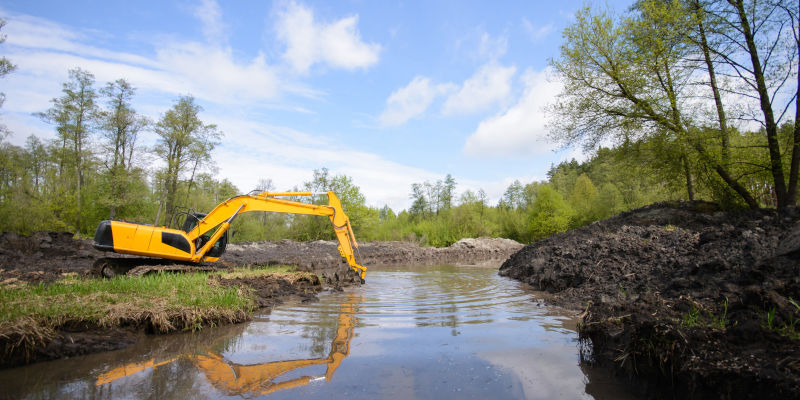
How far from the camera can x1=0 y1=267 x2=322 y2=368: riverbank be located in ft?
13.1

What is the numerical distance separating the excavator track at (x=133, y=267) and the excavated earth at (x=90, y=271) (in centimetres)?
17

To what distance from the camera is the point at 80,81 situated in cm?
2547

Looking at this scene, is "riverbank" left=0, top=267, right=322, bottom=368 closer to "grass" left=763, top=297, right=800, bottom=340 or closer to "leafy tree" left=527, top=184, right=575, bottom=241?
"grass" left=763, top=297, right=800, bottom=340

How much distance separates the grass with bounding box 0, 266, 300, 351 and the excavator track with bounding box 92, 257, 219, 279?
3.46m

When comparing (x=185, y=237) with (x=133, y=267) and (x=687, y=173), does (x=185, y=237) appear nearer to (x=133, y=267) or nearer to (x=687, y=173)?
(x=133, y=267)

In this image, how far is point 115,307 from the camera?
5.05m

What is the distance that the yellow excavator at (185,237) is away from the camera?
30.9 feet

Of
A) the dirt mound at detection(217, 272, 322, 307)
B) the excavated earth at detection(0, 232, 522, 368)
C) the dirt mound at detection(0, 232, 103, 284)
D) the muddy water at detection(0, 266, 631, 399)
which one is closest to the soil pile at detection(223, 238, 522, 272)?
the excavated earth at detection(0, 232, 522, 368)

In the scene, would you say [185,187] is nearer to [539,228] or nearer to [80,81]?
[80,81]

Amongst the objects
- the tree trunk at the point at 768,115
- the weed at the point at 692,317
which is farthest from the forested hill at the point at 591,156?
the weed at the point at 692,317

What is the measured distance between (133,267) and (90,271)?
3.04 feet

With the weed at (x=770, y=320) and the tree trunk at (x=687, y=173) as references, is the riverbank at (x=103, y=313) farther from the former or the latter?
the tree trunk at (x=687, y=173)

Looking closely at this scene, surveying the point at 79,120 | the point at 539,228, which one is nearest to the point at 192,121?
the point at 79,120

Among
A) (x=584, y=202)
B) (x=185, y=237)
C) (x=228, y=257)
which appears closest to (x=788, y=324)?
(x=185, y=237)
